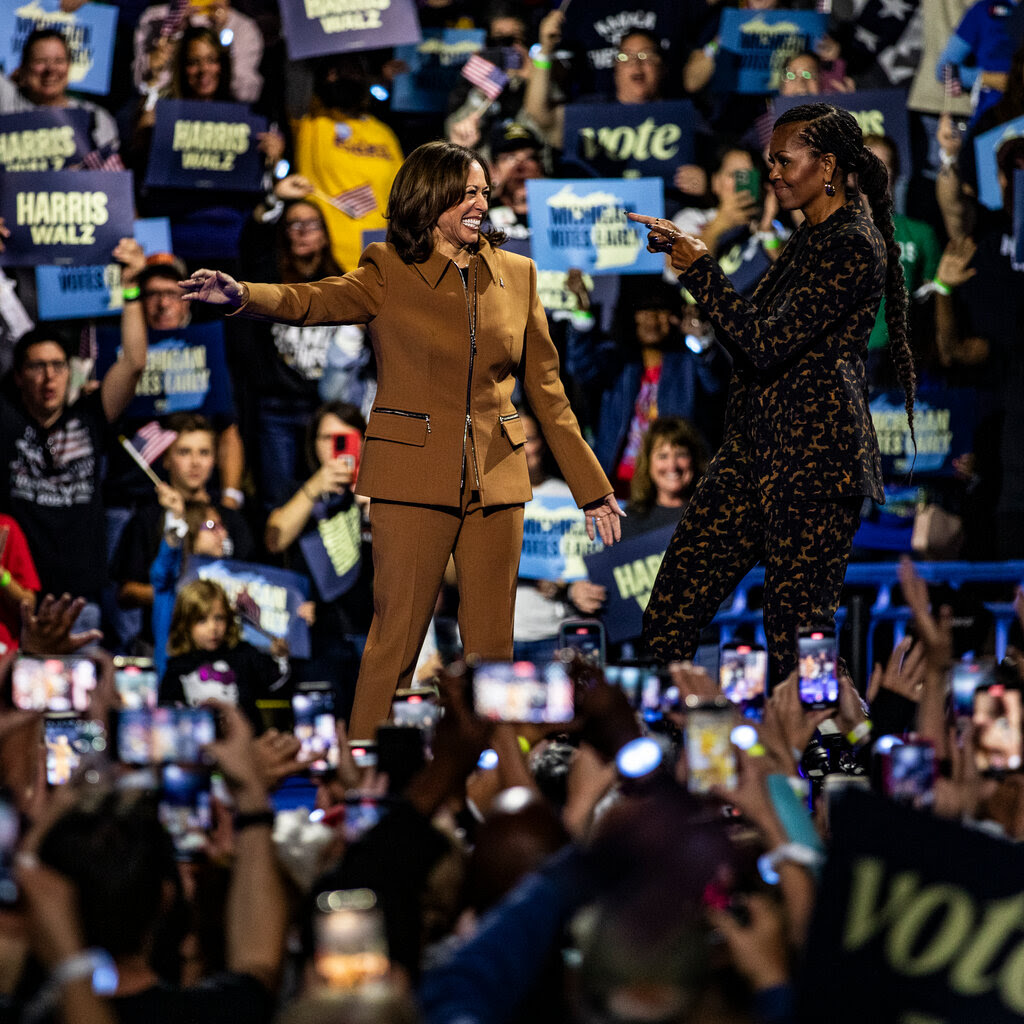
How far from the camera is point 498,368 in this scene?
13.0 ft

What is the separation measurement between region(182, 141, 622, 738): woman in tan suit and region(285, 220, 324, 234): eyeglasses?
2.55 metres

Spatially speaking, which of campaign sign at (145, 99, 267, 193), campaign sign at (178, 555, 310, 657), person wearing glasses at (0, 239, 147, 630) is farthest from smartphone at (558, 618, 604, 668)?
campaign sign at (145, 99, 267, 193)

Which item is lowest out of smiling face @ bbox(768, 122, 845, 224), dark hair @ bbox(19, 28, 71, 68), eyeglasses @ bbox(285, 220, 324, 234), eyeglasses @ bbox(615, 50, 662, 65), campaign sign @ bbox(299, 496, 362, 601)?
campaign sign @ bbox(299, 496, 362, 601)

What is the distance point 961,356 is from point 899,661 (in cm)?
358

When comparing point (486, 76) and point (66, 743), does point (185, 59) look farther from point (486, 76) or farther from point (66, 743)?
point (66, 743)

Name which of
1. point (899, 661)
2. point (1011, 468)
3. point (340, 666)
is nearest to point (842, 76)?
point (1011, 468)

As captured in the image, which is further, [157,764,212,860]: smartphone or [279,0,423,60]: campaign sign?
[279,0,423,60]: campaign sign

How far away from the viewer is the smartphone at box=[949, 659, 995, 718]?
2666 mm

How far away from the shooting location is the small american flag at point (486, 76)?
22.3 feet

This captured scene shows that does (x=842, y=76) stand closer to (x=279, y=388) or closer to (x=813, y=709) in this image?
(x=279, y=388)

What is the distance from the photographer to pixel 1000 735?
2.56m

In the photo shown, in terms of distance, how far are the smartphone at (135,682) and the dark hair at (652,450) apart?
10.6ft

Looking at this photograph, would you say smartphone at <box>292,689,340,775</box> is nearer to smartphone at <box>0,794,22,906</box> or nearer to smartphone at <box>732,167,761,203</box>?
smartphone at <box>0,794,22,906</box>

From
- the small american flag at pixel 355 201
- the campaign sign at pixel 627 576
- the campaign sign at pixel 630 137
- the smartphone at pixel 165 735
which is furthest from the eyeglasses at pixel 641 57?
the smartphone at pixel 165 735
